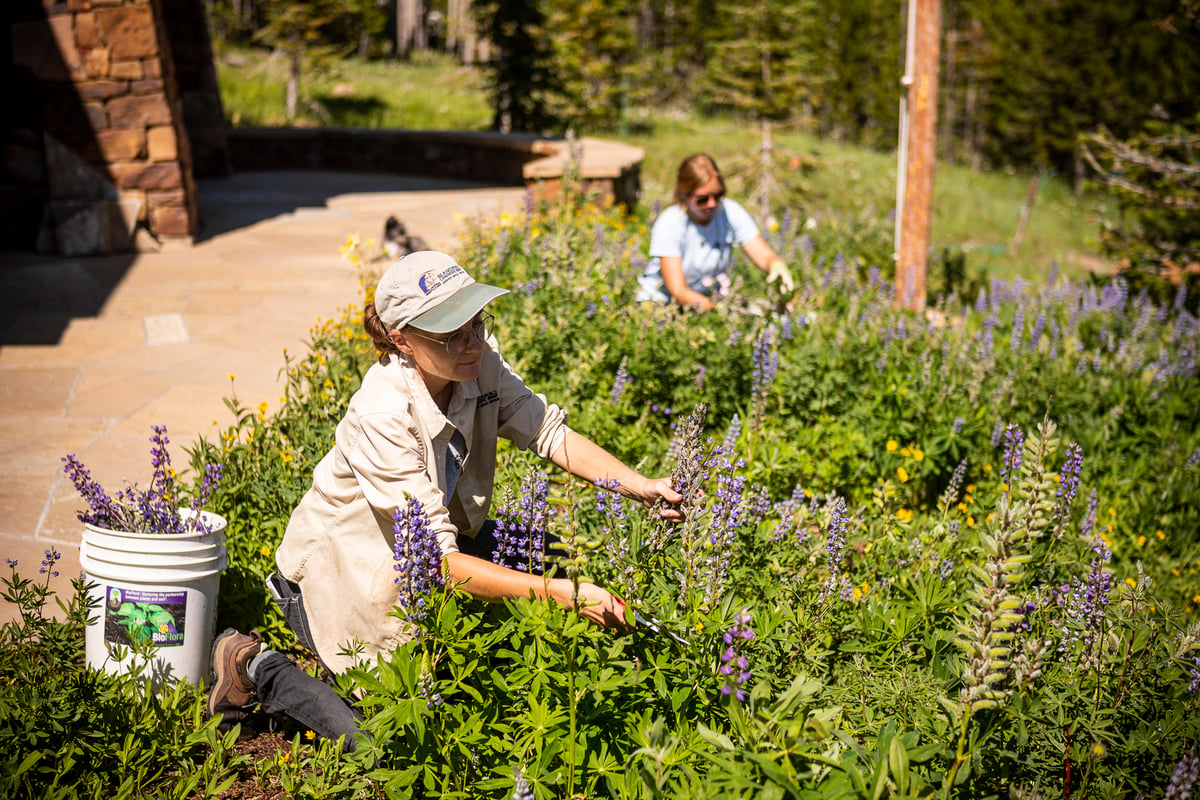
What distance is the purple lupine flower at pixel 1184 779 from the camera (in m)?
1.80

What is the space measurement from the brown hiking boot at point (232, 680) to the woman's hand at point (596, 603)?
116 centimetres

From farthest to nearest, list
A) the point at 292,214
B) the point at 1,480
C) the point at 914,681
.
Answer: the point at 292,214 < the point at 1,480 < the point at 914,681

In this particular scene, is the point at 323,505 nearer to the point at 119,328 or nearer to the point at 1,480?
the point at 1,480

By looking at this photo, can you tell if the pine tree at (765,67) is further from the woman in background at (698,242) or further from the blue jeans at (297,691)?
the blue jeans at (297,691)

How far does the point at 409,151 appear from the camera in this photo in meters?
12.7

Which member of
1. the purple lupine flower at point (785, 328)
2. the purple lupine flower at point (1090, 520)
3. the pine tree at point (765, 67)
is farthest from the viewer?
the pine tree at point (765, 67)

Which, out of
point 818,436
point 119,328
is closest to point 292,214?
point 119,328

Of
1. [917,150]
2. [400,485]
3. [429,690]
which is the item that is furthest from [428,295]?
[917,150]

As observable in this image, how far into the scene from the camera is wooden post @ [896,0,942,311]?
7.23 m

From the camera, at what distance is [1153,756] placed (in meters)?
2.24

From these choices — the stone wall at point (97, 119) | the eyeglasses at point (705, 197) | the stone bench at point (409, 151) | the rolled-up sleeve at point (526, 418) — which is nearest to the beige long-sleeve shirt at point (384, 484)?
the rolled-up sleeve at point (526, 418)

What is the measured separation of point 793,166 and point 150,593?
48.6ft

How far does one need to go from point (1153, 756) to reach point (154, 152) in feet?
25.3

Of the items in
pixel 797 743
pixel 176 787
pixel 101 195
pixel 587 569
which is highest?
pixel 101 195
